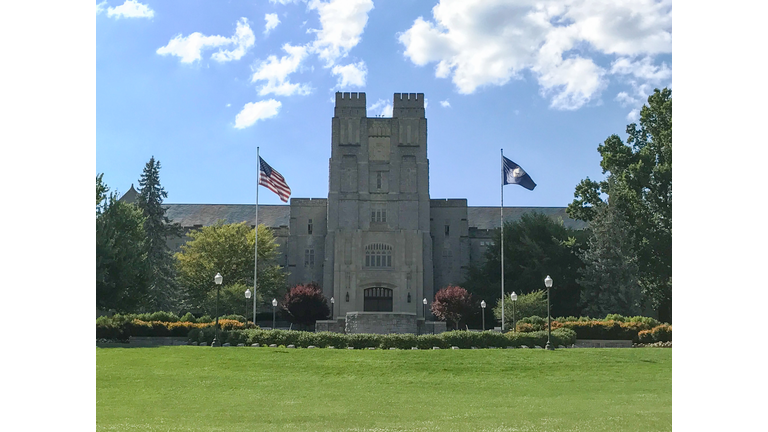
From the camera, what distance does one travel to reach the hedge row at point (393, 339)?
24.7m

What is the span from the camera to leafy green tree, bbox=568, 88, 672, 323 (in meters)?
37.2

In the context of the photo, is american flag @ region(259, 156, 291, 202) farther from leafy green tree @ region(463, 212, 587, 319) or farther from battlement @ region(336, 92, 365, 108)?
battlement @ region(336, 92, 365, 108)

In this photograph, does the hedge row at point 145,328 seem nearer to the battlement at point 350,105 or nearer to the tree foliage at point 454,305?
the tree foliage at point 454,305

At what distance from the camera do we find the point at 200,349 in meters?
23.1

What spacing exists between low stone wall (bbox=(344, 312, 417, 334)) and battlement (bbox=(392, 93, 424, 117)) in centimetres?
2068

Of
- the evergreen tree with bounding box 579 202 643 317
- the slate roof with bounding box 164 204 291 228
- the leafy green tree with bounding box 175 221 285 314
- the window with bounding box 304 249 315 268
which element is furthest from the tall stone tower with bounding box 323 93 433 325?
the evergreen tree with bounding box 579 202 643 317

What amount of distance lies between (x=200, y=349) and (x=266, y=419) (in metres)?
11.5

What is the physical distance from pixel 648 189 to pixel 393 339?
21.5 metres

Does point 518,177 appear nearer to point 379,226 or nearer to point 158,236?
point 379,226

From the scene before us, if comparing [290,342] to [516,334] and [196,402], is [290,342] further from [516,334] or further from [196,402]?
[196,402]

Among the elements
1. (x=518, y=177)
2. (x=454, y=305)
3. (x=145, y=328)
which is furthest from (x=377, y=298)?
(x=145, y=328)

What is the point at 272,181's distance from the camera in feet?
113

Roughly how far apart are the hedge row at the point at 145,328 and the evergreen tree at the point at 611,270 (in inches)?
895
